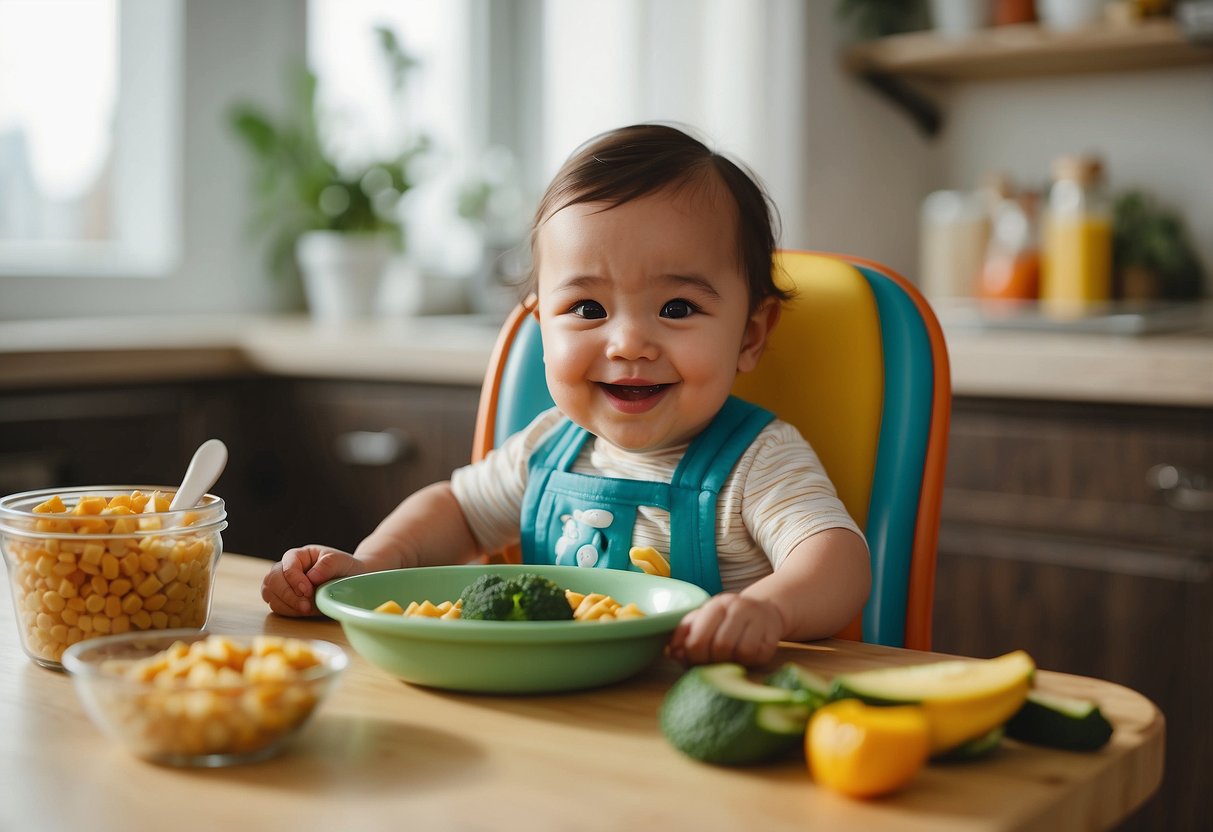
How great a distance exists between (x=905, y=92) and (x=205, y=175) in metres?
1.55

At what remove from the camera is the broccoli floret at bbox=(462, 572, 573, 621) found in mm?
758

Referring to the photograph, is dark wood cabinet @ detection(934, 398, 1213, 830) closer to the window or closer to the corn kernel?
the corn kernel

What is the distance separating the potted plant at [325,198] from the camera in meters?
2.75

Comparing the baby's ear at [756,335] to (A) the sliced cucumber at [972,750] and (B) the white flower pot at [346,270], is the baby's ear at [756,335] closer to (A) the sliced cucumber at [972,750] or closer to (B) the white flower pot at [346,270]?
(A) the sliced cucumber at [972,750]

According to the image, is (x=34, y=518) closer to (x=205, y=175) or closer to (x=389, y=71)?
(x=205, y=175)

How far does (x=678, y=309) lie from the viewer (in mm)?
1082

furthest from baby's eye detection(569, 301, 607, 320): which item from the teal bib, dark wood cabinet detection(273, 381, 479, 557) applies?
dark wood cabinet detection(273, 381, 479, 557)

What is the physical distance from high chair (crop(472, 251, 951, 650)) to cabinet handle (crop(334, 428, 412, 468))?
3.93ft

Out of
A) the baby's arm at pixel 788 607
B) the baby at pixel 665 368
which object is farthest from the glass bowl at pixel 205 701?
the baby at pixel 665 368

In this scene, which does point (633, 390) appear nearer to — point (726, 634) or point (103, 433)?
point (726, 634)

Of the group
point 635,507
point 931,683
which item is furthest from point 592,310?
point 931,683

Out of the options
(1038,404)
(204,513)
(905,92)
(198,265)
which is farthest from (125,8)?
(204,513)

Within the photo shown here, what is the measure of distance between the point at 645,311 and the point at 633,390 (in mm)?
77

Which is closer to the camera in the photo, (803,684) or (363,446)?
(803,684)
